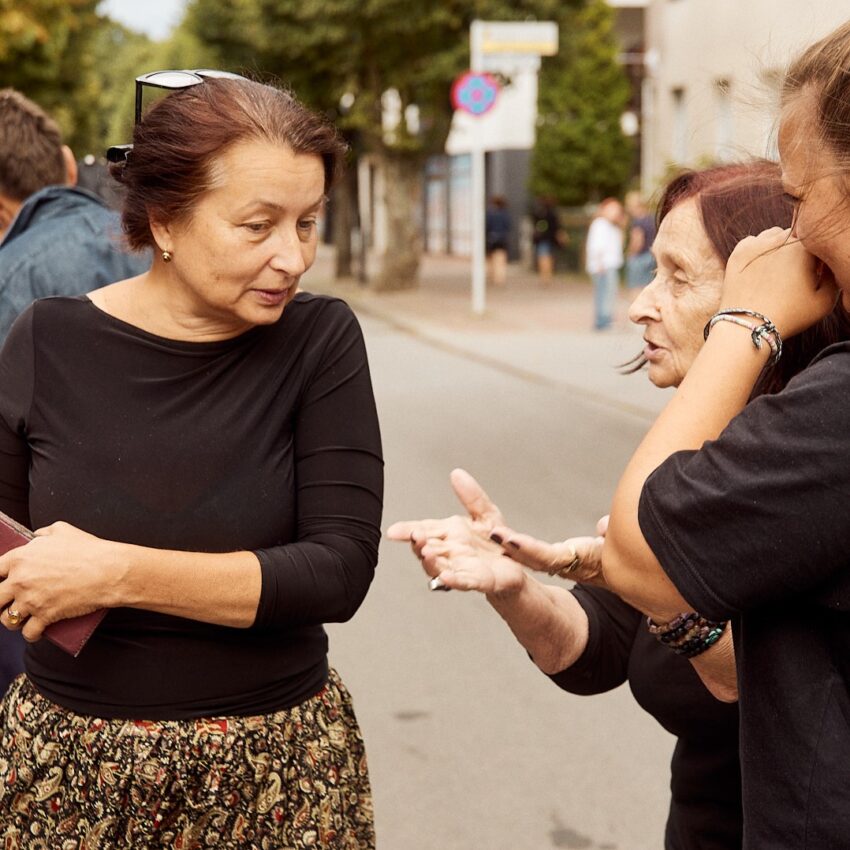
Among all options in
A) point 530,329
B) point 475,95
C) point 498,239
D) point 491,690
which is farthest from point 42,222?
point 498,239

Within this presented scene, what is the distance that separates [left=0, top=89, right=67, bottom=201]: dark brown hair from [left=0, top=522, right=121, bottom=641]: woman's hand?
1933 millimetres

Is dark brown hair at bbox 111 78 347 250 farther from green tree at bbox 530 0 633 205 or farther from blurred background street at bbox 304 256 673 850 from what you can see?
green tree at bbox 530 0 633 205

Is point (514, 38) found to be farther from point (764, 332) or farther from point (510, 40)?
point (764, 332)

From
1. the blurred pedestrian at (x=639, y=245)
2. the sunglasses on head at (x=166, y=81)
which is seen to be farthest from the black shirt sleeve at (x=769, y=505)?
the blurred pedestrian at (x=639, y=245)

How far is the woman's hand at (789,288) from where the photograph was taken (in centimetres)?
159

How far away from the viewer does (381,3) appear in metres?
22.7

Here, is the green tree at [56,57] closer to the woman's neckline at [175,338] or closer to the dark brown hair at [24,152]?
the dark brown hair at [24,152]

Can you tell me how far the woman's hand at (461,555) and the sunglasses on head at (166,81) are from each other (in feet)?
2.54

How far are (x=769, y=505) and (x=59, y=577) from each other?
1.02 meters

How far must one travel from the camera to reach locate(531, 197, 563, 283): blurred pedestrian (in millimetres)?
27562

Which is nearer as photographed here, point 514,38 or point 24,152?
point 24,152

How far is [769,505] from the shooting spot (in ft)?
4.67

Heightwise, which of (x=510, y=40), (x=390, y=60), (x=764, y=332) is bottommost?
(x=764, y=332)

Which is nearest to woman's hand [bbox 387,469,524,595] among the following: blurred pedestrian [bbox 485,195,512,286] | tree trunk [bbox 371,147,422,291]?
tree trunk [bbox 371,147,422,291]
